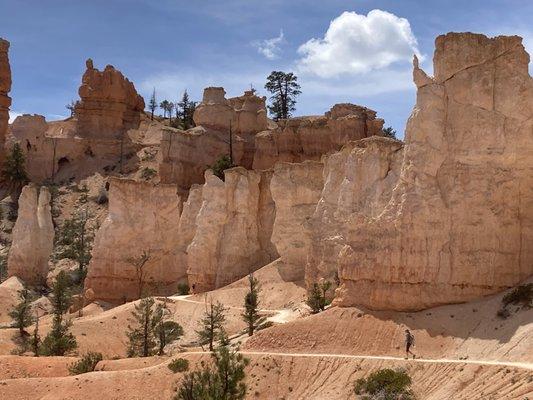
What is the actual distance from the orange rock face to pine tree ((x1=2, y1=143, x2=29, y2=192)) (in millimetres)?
7157

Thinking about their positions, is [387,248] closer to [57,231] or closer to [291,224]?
[291,224]

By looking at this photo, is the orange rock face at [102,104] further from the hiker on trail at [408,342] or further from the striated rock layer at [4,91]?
the hiker on trail at [408,342]

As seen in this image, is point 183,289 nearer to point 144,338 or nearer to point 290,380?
point 144,338

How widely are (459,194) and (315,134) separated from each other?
95.4ft

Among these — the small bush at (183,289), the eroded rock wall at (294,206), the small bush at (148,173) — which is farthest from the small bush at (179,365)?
the small bush at (148,173)

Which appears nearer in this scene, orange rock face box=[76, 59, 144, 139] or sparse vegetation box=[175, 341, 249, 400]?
sparse vegetation box=[175, 341, 249, 400]

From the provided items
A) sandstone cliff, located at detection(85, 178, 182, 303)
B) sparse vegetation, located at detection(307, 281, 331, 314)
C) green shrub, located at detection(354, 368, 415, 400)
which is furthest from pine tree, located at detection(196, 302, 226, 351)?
sandstone cliff, located at detection(85, 178, 182, 303)

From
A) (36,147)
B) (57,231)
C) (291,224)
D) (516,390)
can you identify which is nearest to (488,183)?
(516,390)

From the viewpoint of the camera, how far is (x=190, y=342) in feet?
132

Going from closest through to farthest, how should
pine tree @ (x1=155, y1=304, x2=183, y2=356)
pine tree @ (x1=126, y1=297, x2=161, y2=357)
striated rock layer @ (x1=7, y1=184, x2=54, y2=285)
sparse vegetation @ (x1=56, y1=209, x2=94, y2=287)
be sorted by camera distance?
pine tree @ (x1=126, y1=297, x2=161, y2=357) → pine tree @ (x1=155, y1=304, x2=183, y2=356) → striated rock layer @ (x1=7, y1=184, x2=54, y2=285) → sparse vegetation @ (x1=56, y1=209, x2=94, y2=287)

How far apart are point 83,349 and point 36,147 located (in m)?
45.4

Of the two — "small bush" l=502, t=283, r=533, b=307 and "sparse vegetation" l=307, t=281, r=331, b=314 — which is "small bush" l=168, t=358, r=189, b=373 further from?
"small bush" l=502, t=283, r=533, b=307

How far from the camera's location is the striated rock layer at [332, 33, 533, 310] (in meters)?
30.5

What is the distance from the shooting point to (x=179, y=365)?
3084cm
